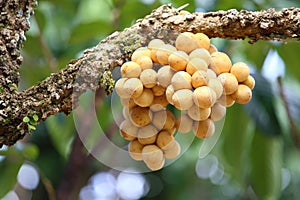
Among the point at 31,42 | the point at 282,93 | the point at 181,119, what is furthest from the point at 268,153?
the point at 181,119

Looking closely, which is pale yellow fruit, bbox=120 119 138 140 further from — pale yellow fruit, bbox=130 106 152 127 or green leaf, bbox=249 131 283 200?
green leaf, bbox=249 131 283 200

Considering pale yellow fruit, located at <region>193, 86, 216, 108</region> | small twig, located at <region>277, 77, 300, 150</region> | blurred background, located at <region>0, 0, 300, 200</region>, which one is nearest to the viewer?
pale yellow fruit, located at <region>193, 86, 216, 108</region>

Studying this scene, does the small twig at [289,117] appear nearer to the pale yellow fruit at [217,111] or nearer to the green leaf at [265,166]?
the green leaf at [265,166]

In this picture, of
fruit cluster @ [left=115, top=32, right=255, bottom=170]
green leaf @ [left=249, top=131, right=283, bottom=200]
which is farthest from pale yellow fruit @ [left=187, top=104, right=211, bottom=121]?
green leaf @ [left=249, top=131, right=283, bottom=200]

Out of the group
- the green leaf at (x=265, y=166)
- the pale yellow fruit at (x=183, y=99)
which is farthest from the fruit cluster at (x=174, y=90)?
the green leaf at (x=265, y=166)

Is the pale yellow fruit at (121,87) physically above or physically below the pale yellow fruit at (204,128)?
above

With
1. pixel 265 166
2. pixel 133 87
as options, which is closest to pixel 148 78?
pixel 133 87

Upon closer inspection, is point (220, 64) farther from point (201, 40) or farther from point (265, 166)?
point (265, 166)
